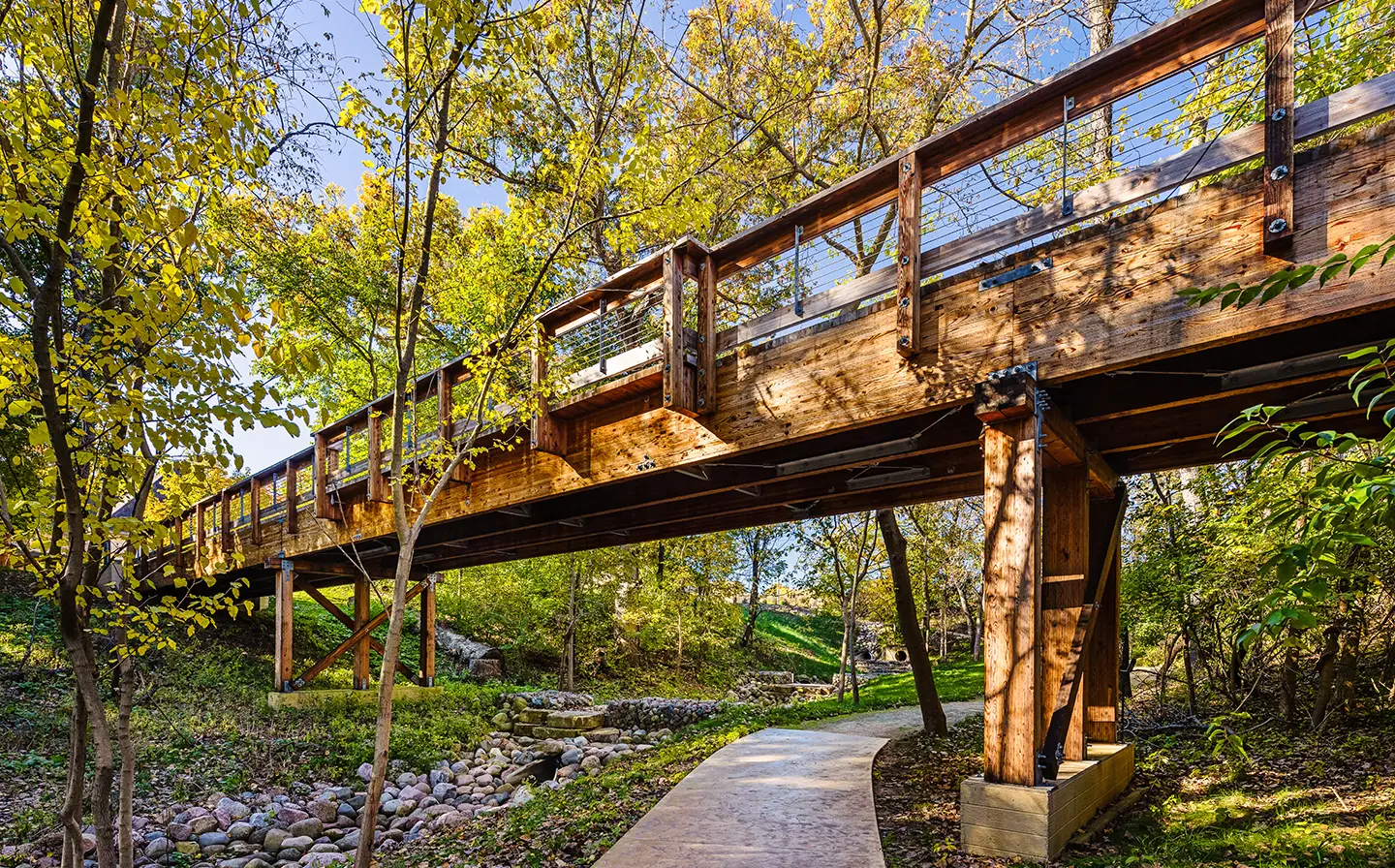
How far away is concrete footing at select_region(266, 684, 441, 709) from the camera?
1180 cm

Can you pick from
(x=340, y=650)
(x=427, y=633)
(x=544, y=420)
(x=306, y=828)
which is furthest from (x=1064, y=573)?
(x=427, y=633)

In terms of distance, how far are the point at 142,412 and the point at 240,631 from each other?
16880 mm

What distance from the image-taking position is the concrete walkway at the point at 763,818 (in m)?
4.42

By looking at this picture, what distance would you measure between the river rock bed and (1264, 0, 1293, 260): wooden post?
7633 millimetres

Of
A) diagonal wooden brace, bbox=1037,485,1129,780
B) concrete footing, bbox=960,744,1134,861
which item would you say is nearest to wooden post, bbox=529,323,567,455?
concrete footing, bbox=960,744,1134,861

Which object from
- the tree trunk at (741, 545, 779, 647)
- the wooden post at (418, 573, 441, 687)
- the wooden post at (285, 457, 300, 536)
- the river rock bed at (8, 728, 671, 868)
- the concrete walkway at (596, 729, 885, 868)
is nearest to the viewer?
the concrete walkway at (596, 729, 885, 868)

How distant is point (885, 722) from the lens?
10492 millimetres

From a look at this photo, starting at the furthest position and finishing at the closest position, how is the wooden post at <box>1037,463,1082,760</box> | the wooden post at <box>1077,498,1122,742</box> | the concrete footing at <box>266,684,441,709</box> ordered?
the concrete footing at <box>266,684,441,709</box>
the wooden post at <box>1077,498,1122,742</box>
the wooden post at <box>1037,463,1082,760</box>

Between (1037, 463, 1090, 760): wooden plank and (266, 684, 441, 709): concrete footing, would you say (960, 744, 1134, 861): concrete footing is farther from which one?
(266, 684, 441, 709): concrete footing

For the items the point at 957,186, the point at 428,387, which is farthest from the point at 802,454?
the point at 957,186

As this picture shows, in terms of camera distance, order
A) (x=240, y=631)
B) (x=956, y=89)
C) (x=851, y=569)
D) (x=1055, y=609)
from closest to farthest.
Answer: (x=1055, y=609)
(x=956, y=89)
(x=851, y=569)
(x=240, y=631)

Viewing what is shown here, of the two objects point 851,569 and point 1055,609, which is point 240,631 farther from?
point 1055,609

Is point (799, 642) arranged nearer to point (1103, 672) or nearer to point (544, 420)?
point (1103, 672)

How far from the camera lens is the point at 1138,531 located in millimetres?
9953
